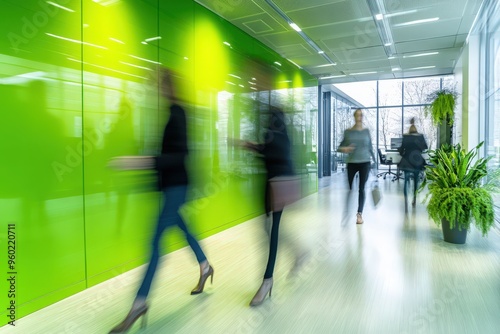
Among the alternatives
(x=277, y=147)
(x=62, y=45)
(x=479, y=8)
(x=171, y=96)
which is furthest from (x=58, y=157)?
(x=479, y=8)

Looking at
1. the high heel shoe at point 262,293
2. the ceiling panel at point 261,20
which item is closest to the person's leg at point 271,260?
the high heel shoe at point 262,293

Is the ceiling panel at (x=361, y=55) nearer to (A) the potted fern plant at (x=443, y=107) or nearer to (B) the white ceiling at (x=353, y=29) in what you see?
(B) the white ceiling at (x=353, y=29)

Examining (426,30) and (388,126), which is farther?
(388,126)

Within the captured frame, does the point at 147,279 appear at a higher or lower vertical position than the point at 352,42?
lower

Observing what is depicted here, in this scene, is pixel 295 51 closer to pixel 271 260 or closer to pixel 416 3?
pixel 416 3

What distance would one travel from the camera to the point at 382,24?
16.5 ft

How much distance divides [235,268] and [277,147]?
140 centimetres

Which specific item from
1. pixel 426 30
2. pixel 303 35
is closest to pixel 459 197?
pixel 426 30

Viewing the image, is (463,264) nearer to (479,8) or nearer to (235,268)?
(235,268)

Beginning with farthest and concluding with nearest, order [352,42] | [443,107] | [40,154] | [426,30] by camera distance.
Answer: [443,107], [352,42], [426,30], [40,154]

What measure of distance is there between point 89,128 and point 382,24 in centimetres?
471

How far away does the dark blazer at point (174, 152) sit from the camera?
197 centimetres

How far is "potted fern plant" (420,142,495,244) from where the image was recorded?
3.29 m

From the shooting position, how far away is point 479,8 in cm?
455
